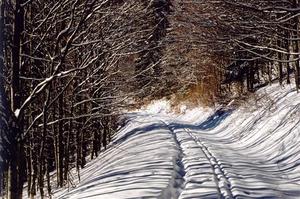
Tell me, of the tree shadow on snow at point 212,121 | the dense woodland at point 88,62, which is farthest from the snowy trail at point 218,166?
the tree shadow on snow at point 212,121

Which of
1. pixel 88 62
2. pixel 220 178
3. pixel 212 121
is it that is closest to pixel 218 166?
pixel 220 178

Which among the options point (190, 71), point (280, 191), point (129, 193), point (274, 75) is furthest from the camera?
point (190, 71)

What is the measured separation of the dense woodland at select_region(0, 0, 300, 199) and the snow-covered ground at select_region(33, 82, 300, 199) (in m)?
1.59

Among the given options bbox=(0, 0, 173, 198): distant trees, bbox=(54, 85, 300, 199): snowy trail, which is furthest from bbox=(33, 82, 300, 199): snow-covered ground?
bbox=(0, 0, 173, 198): distant trees

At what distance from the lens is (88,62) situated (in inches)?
351

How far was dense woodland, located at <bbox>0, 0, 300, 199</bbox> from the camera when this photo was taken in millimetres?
6723

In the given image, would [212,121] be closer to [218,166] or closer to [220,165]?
[220,165]

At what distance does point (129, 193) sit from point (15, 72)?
374 cm

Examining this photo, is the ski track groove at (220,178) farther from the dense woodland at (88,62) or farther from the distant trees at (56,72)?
the distant trees at (56,72)

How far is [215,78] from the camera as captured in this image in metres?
40.0

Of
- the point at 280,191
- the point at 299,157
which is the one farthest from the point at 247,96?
the point at 280,191

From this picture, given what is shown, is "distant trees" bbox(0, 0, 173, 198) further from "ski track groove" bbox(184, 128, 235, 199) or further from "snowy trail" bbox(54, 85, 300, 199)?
"ski track groove" bbox(184, 128, 235, 199)

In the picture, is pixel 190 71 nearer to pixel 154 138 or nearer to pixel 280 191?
pixel 154 138

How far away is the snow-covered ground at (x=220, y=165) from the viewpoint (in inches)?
396
